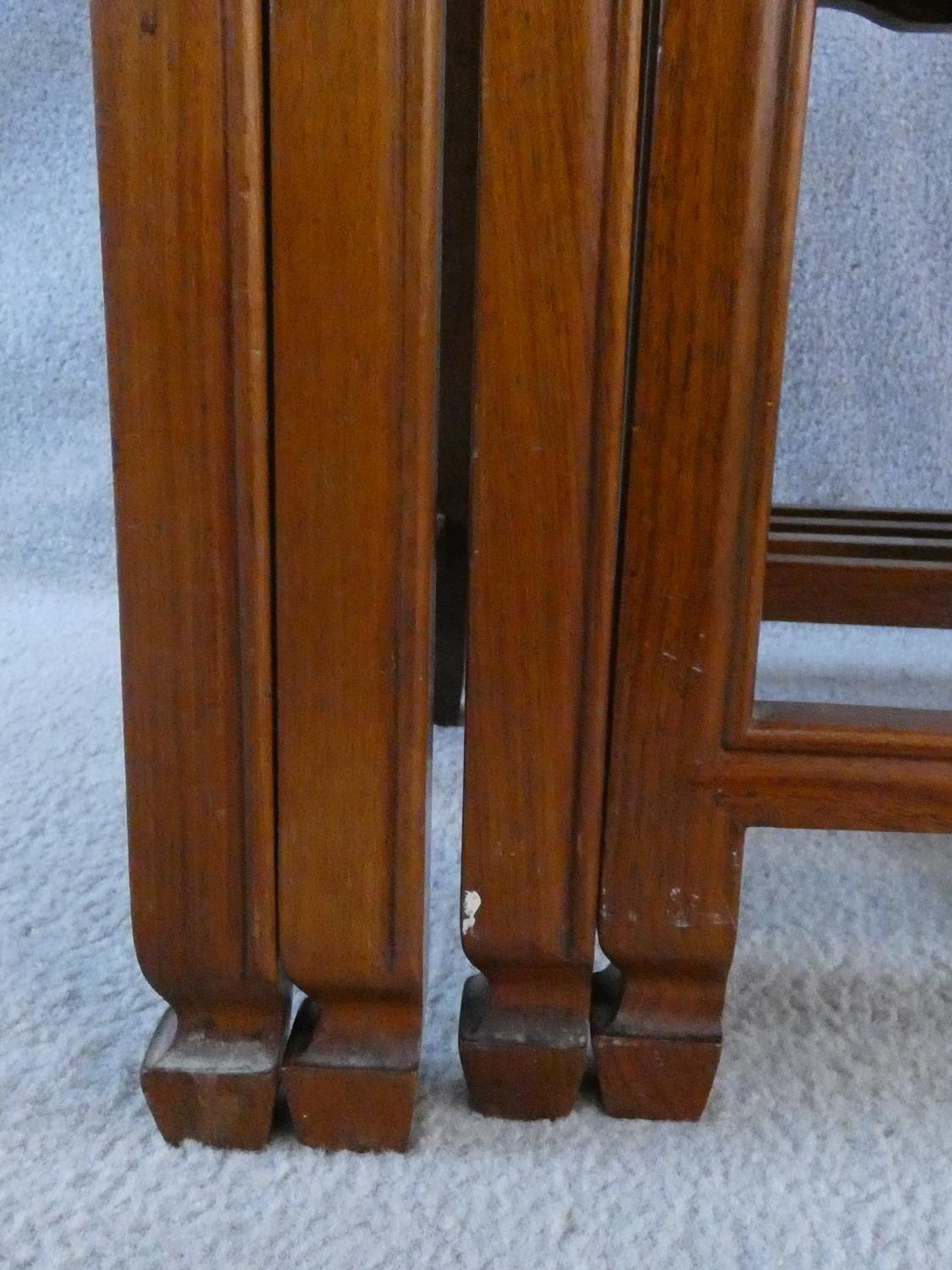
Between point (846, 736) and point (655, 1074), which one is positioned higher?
point (846, 736)

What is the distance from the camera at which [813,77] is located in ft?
3.36

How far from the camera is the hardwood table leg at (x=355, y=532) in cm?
33

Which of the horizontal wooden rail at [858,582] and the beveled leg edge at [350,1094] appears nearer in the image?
the beveled leg edge at [350,1094]

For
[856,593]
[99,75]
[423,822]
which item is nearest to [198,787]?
[423,822]

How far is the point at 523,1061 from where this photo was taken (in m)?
0.40

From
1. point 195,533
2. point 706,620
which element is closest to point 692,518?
point 706,620

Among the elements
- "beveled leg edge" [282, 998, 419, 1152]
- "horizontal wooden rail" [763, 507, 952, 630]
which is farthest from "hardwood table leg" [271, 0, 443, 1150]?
"horizontal wooden rail" [763, 507, 952, 630]

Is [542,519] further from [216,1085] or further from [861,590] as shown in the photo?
[861,590]

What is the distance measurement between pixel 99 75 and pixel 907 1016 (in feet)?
1.29

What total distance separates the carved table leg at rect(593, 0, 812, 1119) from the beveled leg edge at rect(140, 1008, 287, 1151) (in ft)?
0.32

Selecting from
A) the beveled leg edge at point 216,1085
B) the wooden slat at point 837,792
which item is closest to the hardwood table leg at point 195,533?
the beveled leg edge at point 216,1085

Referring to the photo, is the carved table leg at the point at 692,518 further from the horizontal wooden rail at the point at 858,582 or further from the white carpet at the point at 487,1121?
the horizontal wooden rail at the point at 858,582

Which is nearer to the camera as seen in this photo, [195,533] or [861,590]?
[195,533]

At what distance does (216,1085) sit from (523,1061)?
9 cm
